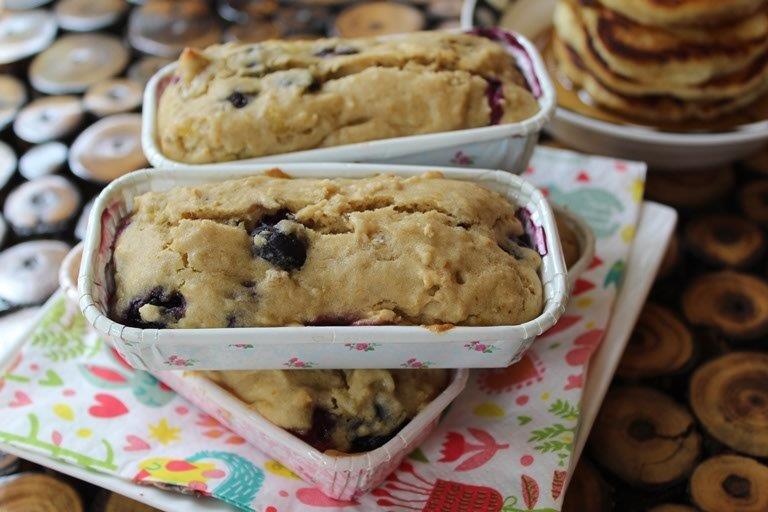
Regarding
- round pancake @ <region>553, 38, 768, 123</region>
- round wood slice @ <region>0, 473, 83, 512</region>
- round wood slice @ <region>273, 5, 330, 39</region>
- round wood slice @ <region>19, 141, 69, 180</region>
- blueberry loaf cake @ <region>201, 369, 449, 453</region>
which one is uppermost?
round pancake @ <region>553, 38, 768, 123</region>

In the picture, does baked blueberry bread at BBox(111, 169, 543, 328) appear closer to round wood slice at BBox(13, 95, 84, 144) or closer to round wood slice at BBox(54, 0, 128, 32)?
round wood slice at BBox(13, 95, 84, 144)

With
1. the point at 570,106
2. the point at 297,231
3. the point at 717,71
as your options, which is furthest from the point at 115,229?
the point at 717,71

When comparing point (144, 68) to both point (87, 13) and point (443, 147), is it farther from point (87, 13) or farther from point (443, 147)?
point (443, 147)

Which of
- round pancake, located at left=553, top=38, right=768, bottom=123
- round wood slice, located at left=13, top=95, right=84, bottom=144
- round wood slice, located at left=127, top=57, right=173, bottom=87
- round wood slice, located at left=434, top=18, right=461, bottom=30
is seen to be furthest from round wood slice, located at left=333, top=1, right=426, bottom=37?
round wood slice, located at left=13, top=95, right=84, bottom=144

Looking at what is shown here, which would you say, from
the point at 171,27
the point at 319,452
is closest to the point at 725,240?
the point at 319,452

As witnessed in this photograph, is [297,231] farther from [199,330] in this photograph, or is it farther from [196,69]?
[196,69]
